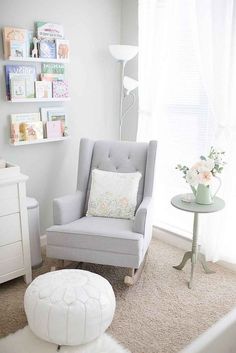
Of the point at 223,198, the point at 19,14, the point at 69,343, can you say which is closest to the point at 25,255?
the point at 69,343

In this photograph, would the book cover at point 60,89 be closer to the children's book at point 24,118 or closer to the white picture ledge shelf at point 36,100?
the white picture ledge shelf at point 36,100

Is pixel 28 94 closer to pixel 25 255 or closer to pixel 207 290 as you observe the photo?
pixel 25 255

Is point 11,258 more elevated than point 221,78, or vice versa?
point 221,78

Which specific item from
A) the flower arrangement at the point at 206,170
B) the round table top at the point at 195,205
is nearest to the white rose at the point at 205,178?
the flower arrangement at the point at 206,170

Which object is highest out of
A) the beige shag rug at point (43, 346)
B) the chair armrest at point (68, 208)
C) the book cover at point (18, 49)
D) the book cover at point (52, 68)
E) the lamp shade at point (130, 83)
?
the book cover at point (18, 49)

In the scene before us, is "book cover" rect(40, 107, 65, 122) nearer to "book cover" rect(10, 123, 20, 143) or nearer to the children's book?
the children's book

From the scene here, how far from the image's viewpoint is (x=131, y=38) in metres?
3.25

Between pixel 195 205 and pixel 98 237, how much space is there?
2.36ft

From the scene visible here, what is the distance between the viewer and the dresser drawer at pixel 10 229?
2.30m

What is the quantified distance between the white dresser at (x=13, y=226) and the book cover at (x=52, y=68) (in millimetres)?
878

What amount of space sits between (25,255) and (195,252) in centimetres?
125

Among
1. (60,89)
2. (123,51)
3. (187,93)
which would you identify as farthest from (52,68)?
(187,93)

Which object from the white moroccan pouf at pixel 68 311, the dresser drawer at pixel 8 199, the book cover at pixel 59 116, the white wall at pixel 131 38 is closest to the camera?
Result: the white moroccan pouf at pixel 68 311

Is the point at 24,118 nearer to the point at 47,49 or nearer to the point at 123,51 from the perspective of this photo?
the point at 47,49
